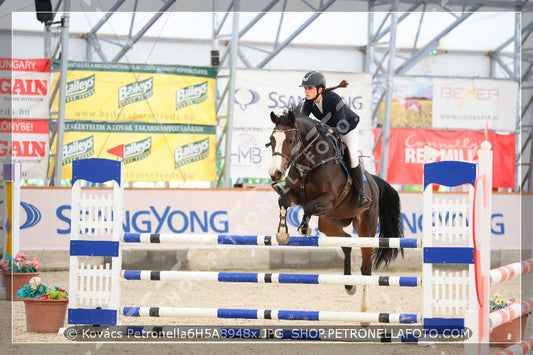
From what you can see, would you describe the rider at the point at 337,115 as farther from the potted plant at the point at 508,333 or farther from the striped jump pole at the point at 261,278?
the potted plant at the point at 508,333

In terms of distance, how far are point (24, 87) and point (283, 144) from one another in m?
7.56

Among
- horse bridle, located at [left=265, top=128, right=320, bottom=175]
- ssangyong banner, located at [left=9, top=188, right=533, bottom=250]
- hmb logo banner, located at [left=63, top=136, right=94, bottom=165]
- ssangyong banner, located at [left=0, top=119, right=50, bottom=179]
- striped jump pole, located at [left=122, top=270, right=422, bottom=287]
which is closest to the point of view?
striped jump pole, located at [left=122, top=270, right=422, bottom=287]

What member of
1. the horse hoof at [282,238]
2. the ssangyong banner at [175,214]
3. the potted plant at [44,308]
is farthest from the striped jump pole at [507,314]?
the ssangyong banner at [175,214]

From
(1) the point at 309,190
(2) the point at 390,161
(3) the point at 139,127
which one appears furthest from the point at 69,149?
(1) the point at 309,190

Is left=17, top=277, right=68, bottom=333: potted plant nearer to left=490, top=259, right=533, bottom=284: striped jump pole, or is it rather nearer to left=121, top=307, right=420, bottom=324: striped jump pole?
left=121, top=307, right=420, bottom=324: striped jump pole

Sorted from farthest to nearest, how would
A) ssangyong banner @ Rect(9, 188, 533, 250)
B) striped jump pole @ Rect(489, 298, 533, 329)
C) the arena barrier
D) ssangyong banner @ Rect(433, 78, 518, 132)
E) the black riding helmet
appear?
ssangyong banner @ Rect(433, 78, 518, 132) < ssangyong banner @ Rect(9, 188, 533, 250) < the black riding helmet < the arena barrier < striped jump pole @ Rect(489, 298, 533, 329)

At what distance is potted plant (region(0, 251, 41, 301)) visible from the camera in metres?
6.82

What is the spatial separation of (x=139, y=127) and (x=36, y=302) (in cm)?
636

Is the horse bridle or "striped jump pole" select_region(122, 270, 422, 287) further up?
the horse bridle

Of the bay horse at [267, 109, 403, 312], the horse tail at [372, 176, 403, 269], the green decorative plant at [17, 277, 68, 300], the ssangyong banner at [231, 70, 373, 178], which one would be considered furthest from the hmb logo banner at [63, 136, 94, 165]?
the bay horse at [267, 109, 403, 312]

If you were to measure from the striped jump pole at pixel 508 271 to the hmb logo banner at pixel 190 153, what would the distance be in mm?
7770

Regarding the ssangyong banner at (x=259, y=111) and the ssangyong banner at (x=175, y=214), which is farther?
the ssangyong banner at (x=259, y=111)

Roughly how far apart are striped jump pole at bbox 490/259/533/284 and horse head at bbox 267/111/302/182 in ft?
4.56

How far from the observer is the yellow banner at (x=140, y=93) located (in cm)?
1106
